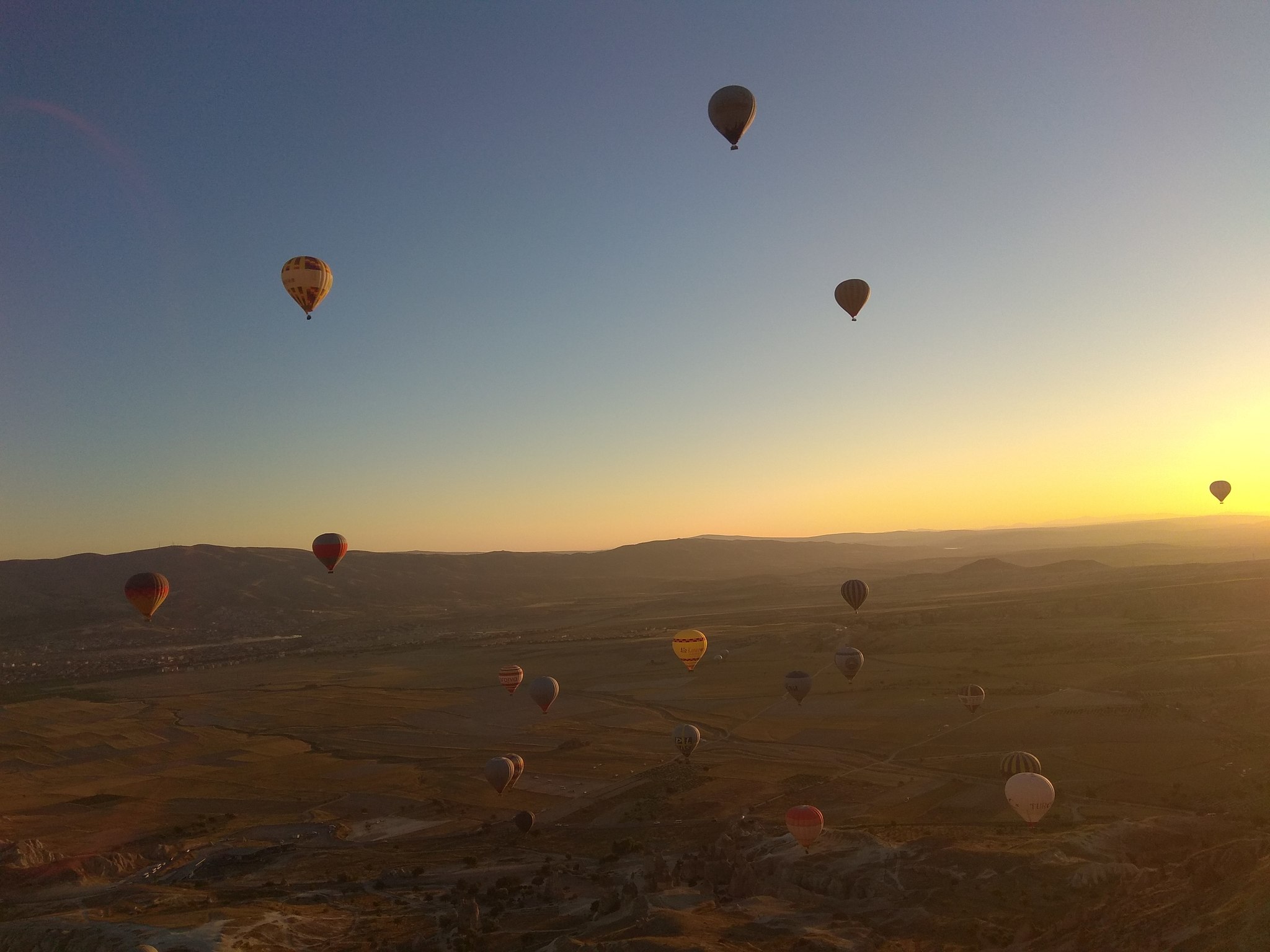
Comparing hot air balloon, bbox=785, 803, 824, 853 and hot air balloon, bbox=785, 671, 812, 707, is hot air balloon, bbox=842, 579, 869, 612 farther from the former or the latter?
hot air balloon, bbox=785, 803, 824, 853

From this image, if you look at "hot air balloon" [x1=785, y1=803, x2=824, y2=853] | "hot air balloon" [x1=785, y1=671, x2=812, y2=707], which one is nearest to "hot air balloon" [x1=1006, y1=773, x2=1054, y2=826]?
"hot air balloon" [x1=785, y1=803, x2=824, y2=853]

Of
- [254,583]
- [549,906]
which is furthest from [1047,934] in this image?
[254,583]

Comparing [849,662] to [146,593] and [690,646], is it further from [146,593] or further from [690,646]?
[146,593]

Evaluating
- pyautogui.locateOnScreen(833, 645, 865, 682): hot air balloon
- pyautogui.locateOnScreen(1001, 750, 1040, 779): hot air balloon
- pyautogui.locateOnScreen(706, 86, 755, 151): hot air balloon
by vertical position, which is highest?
pyautogui.locateOnScreen(706, 86, 755, 151): hot air balloon

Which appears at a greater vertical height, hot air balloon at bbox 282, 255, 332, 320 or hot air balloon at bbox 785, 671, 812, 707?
hot air balloon at bbox 282, 255, 332, 320

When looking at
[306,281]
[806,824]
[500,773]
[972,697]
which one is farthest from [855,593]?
[306,281]

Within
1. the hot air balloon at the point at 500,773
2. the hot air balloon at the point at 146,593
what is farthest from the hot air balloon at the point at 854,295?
the hot air balloon at the point at 146,593

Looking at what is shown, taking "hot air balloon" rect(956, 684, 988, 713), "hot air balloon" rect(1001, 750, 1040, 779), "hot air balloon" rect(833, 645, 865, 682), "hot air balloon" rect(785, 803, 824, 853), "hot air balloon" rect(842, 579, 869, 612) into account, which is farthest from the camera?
"hot air balloon" rect(842, 579, 869, 612)
